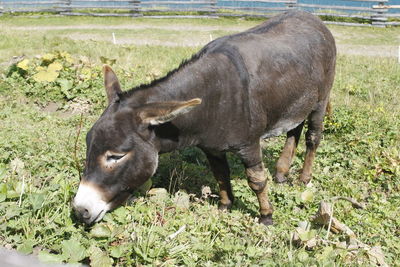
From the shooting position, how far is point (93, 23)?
936 inches

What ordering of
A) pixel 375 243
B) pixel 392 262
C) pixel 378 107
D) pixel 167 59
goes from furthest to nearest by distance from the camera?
pixel 167 59 → pixel 378 107 → pixel 375 243 → pixel 392 262

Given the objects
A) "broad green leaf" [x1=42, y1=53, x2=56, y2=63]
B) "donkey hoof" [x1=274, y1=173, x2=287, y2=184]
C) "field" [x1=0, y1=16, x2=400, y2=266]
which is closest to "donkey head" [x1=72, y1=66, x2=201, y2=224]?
"field" [x1=0, y1=16, x2=400, y2=266]

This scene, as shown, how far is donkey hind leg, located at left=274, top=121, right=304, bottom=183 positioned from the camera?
568cm

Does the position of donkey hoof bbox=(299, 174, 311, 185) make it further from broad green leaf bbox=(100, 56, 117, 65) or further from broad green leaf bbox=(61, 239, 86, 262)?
broad green leaf bbox=(100, 56, 117, 65)

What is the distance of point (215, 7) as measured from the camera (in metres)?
25.0

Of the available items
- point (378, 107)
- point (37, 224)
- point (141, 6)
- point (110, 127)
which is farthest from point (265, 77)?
point (141, 6)

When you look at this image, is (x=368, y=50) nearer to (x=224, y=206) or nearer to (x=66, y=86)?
(x=66, y=86)

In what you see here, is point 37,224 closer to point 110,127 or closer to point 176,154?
point 110,127

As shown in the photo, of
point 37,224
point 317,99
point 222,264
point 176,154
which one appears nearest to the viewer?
point 222,264

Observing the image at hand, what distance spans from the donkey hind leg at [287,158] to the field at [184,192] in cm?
17

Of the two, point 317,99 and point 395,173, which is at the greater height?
point 317,99

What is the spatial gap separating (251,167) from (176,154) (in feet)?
6.08

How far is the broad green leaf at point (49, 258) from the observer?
3.24 metres

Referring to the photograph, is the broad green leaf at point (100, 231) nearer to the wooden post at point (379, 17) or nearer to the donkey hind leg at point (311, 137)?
the donkey hind leg at point (311, 137)
